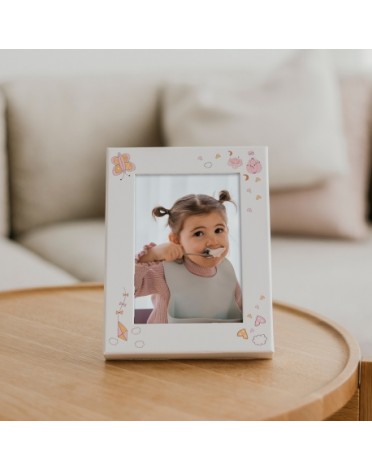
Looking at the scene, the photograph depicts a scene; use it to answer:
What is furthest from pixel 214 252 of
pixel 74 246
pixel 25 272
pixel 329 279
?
pixel 74 246

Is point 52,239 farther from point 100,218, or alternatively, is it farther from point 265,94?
point 265,94

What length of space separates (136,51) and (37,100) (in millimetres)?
532

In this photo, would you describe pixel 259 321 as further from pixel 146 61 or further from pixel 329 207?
pixel 146 61

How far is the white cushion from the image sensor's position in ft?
5.94

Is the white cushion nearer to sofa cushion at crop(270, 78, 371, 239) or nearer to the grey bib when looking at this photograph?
sofa cushion at crop(270, 78, 371, 239)

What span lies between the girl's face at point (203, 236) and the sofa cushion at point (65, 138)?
1250mm

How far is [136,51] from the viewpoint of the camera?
239cm

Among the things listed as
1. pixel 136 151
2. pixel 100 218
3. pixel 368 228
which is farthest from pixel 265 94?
pixel 136 151

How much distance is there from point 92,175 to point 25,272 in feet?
2.01

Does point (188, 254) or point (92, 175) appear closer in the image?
point (188, 254)

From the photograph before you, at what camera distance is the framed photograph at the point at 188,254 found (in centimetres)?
82

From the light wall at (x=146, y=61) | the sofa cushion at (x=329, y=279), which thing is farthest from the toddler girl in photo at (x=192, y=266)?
the light wall at (x=146, y=61)

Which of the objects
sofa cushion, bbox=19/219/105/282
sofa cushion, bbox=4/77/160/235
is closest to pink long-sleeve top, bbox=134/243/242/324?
sofa cushion, bbox=19/219/105/282

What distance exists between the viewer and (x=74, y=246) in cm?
176
